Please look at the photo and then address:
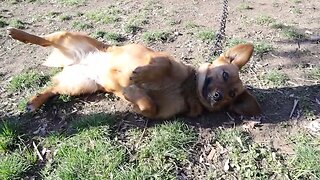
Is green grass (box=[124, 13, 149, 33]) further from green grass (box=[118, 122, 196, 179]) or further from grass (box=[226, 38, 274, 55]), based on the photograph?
green grass (box=[118, 122, 196, 179])

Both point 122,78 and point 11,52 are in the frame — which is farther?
point 11,52

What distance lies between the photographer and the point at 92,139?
364 cm

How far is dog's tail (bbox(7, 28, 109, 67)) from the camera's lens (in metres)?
4.52

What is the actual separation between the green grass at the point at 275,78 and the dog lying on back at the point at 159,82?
16.3 inches

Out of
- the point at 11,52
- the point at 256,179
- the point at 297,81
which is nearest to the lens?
the point at 256,179

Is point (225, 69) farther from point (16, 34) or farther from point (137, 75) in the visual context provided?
point (16, 34)

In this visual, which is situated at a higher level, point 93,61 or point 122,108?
point 93,61

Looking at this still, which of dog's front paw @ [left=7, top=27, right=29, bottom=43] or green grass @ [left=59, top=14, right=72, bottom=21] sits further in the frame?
green grass @ [left=59, top=14, right=72, bottom=21]

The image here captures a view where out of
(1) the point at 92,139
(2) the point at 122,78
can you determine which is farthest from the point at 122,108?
(1) the point at 92,139

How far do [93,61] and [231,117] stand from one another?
167 cm

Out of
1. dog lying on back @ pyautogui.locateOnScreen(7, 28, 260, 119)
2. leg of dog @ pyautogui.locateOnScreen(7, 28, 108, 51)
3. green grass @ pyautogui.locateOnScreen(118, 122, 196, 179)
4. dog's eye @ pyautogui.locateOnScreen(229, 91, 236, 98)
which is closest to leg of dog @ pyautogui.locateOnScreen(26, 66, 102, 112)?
dog lying on back @ pyautogui.locateOnScreen(7, 28, 260, 119)

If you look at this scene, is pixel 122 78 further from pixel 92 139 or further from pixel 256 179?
pixel 256 179

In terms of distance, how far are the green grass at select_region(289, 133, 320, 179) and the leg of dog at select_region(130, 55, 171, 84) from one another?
1.39m

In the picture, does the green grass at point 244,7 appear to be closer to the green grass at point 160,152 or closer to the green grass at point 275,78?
the green grass at point 275,78
